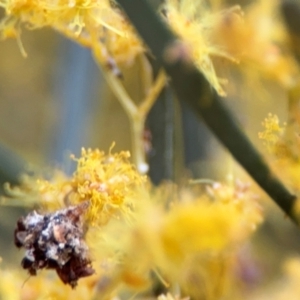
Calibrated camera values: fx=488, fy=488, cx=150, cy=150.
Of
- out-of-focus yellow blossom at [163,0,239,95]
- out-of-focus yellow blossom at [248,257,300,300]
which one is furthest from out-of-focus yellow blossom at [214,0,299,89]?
out-of-focus yellow blossom at [248,257,300,300]

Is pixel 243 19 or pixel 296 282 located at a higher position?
pixel 243 19

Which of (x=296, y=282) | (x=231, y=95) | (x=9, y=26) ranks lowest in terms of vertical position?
(x=296, y=282)

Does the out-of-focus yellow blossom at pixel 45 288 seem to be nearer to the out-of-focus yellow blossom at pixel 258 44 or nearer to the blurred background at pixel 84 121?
the blurred background at pixel 84 121

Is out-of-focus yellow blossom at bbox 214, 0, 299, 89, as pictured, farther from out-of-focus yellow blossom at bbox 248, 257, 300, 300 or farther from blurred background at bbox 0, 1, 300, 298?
out-of-focus yellow blossom at bbox 248, 257, 300, 300

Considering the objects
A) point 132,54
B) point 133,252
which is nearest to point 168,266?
point 133,252

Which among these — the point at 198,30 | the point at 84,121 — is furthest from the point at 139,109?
the point at 84,121

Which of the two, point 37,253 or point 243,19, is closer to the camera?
point 37,253

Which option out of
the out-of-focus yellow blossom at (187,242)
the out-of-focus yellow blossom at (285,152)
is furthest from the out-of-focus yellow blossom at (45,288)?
the out-of-focus yellow blossom at (285,152)

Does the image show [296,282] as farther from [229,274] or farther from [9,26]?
[9,26]
